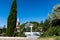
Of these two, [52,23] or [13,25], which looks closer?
[52,23]

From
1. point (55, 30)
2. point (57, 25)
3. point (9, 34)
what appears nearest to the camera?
point (55, 30)

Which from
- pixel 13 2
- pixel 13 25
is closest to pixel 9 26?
pixel 13 25

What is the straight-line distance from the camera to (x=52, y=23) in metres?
20.2

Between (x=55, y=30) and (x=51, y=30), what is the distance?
1.39 ft

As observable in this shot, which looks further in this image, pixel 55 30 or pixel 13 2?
pixel 13 2

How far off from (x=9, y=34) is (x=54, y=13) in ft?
38.4

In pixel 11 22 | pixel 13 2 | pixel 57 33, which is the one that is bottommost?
pixel 57 33

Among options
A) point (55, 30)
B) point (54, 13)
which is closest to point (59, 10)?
point (54, 13)

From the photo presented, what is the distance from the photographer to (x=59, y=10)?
810 inches

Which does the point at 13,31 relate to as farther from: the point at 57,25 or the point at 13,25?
the point at 57,25

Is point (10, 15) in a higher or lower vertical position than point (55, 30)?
higher

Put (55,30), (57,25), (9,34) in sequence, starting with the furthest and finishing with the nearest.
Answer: (9,34) → (57,25) → (55,30)

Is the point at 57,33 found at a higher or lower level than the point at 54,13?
lower

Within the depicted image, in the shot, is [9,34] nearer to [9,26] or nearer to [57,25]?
[9,26]
